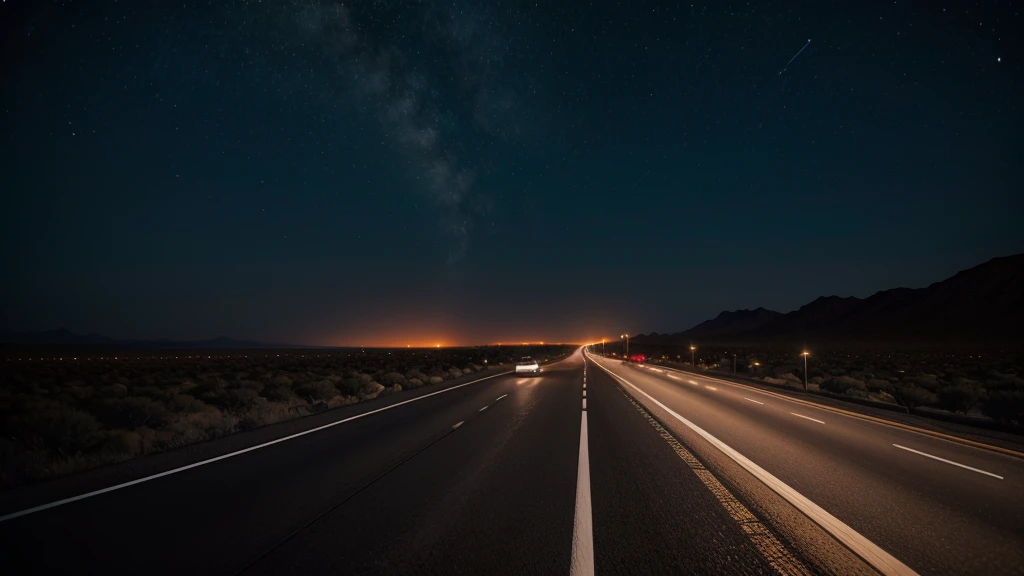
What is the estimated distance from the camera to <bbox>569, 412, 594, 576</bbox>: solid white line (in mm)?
4012

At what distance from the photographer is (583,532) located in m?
4.82

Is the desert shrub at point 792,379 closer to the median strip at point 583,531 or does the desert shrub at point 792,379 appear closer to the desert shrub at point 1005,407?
the desert shrub at point 1005,407

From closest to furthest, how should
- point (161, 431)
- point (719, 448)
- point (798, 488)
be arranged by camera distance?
point (798, 488)
point (719, 448)
point (161, 431)

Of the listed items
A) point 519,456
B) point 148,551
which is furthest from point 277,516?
point 519,456

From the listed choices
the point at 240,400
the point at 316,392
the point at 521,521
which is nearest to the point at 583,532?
the point at 521,521

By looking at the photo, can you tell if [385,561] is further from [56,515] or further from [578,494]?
[56,515]

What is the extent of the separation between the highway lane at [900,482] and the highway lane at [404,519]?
133 cm

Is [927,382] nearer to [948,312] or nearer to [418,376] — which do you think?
[418,376]

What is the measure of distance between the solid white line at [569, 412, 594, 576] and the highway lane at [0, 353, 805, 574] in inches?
1.8

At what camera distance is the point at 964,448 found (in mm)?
9727

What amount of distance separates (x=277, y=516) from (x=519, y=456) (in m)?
4.18

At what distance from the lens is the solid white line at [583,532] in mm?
4012

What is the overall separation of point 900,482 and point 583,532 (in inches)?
208

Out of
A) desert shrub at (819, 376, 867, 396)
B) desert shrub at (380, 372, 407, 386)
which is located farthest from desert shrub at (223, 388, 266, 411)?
desert shrub at (819, 376, 867, 396)
